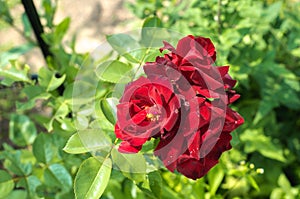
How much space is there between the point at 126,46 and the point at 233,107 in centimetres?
63

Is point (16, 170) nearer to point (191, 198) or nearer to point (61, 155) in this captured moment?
point (61, 155)

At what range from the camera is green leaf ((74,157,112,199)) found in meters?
0.79

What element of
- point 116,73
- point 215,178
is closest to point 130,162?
point 116,73

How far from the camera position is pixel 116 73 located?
35.7 inches

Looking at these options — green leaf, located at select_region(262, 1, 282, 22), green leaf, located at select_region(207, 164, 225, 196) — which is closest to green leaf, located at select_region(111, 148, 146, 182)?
green leaf, located at select_region(207, 164, 225, 196)

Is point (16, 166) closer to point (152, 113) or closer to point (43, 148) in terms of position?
point (43, 148)

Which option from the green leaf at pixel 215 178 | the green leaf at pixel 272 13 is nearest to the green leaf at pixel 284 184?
the green leaf at pixel 215 178

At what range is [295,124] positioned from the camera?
174cm

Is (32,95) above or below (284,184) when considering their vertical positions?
above

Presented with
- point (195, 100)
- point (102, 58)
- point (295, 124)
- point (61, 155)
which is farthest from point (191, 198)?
point (295, 124)

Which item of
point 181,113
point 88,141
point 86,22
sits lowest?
point 86,22

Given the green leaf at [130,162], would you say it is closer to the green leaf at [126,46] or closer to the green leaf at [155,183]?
the green leaf at [155,183]

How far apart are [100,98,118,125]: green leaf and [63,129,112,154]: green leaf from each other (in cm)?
4

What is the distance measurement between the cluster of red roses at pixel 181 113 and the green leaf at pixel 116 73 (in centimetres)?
16
